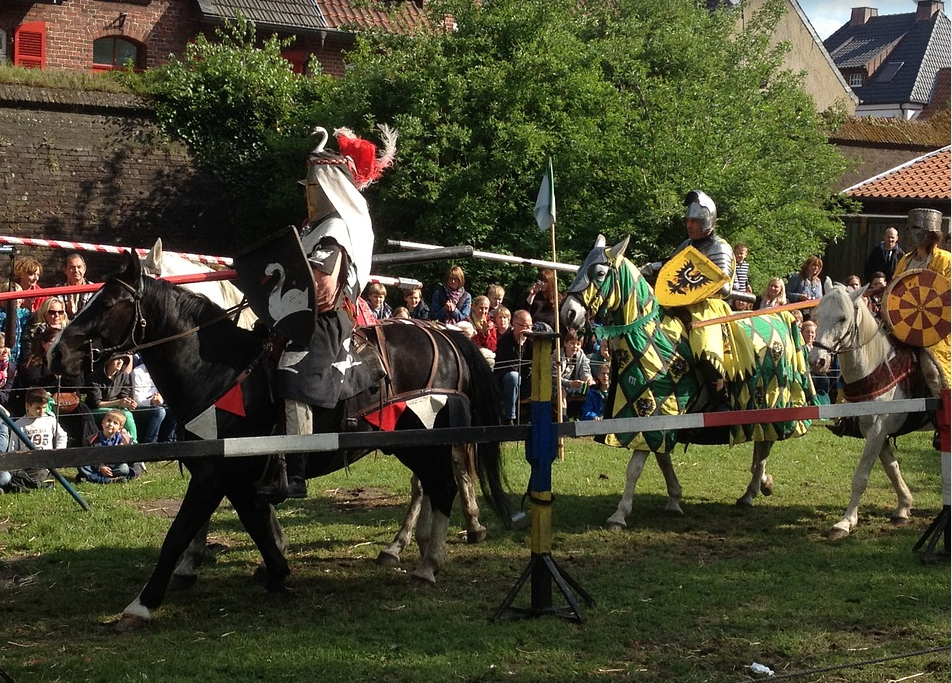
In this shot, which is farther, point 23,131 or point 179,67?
point 179,67

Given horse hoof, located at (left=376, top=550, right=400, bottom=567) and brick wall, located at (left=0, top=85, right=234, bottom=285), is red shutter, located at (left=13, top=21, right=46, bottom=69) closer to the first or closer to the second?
brick wall, located at (left=0, top=85, right=234, bottom=285)

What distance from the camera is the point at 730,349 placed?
9.09m

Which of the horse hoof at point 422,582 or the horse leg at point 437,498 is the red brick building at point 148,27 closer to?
the horse leg at point 437,498

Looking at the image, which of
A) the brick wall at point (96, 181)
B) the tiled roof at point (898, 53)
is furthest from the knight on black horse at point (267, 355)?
the tiled roof at point (898, 53)

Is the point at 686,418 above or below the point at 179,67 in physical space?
below

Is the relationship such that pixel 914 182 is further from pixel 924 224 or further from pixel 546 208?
pixel 924 224

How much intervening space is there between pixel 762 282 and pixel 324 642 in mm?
13335

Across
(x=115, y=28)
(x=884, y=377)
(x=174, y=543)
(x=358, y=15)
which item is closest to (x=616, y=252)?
(x=884, y=377)

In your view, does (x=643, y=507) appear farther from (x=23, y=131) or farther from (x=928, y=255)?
(x=23, y=131)

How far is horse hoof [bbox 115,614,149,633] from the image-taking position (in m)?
6.17

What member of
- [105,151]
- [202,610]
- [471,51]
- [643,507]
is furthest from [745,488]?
[105,151]

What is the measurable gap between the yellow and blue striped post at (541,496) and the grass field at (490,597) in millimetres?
123

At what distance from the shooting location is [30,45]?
74.4 feet

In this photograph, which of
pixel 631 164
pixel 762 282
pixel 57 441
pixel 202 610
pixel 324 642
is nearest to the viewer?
pixel 324 642
